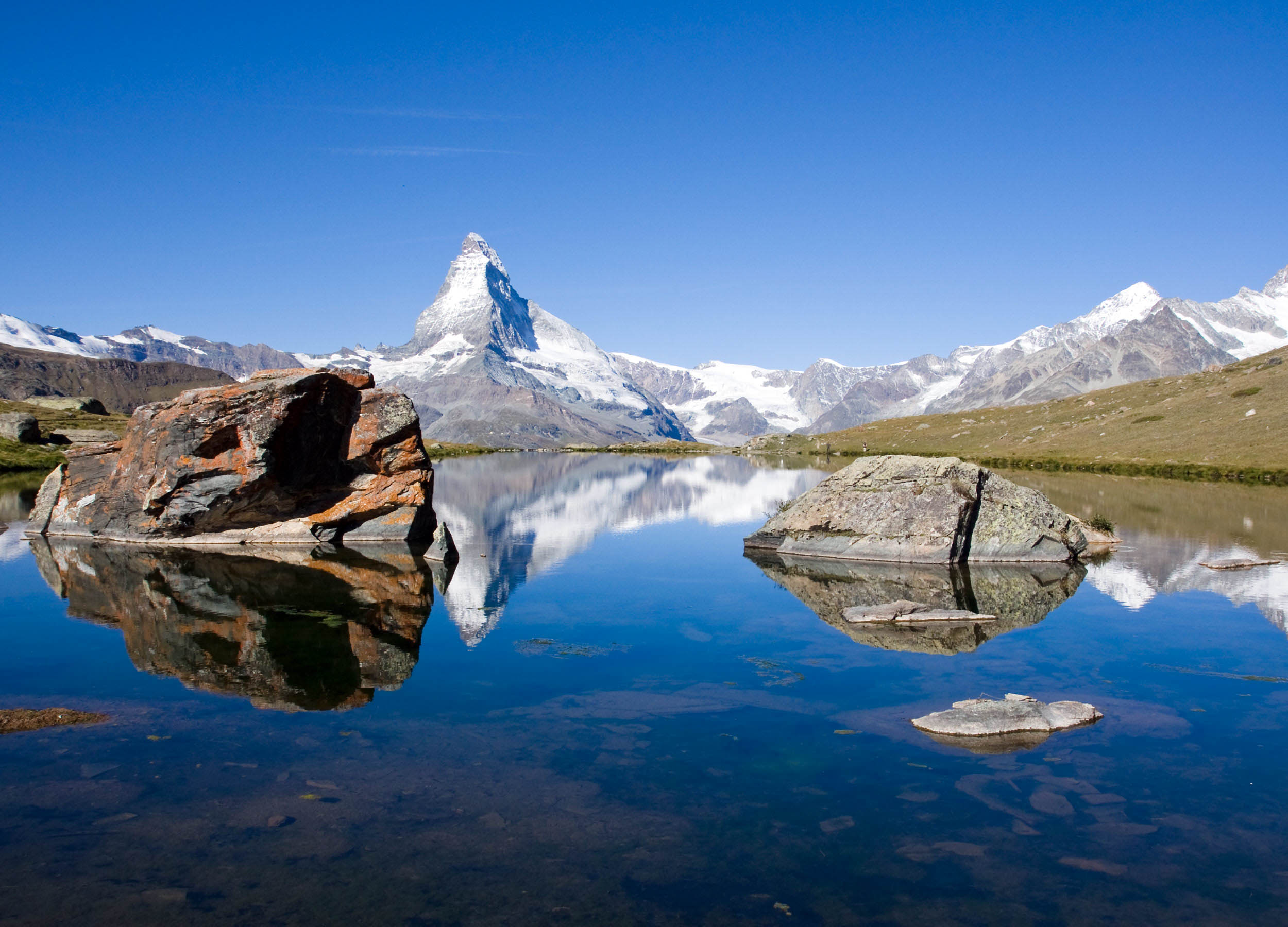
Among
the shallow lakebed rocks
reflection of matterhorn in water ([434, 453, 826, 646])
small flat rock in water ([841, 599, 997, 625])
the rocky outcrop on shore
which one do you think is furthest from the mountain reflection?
the rocky outcrop on shore

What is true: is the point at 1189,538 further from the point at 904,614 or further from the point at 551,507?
the point at 551,507

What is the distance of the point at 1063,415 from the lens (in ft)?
546

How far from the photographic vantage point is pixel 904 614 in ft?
92.3

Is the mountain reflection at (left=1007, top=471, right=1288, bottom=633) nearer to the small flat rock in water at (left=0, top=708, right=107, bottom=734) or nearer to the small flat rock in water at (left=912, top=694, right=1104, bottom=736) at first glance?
the small flat rock in water at (left=912, top=694, right=1104, bottom=736)

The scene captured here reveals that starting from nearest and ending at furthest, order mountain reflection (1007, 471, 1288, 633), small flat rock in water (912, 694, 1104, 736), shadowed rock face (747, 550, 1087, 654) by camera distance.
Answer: small flat rock in water (912, 694, 1104, 736), shadowed rock face (747, 550, 1087, 654), mountain reflection (1007, 471, 1288, 633)

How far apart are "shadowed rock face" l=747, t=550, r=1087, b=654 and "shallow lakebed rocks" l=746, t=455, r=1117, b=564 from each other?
721 millimetres

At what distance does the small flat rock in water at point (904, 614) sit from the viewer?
2789cm

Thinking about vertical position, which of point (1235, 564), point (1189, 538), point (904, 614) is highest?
point (1189, 538)

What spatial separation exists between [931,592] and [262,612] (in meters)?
23.6

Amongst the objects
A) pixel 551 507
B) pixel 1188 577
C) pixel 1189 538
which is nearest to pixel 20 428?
pixel 551 507

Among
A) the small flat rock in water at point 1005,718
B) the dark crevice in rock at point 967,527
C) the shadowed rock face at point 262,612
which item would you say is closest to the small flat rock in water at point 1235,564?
the dark crevice in rock at point 967,527

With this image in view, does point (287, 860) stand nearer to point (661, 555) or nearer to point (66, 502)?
point (661, 555)

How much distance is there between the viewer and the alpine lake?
38.1ft

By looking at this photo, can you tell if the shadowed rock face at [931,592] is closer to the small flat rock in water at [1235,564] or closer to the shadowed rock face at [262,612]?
the small flat rock in water at [1235,564]
